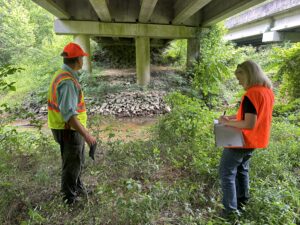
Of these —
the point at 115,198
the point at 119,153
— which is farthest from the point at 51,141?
the point at 115,198

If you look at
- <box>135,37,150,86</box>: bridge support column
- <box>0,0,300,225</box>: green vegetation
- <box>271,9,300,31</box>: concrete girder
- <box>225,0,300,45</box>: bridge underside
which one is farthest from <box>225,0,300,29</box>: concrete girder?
<box>0,0,300,225</box>: green vegetation

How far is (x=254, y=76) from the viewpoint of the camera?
2201mm

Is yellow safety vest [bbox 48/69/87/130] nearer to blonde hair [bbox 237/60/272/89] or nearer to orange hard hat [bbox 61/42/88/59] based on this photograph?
orange hard hat [bbox 61/42/88/59]

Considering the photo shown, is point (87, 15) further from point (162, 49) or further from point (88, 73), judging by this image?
point (162, 49)

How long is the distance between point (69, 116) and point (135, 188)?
1164mm

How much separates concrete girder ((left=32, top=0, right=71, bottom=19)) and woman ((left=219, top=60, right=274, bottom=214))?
587 centimetres

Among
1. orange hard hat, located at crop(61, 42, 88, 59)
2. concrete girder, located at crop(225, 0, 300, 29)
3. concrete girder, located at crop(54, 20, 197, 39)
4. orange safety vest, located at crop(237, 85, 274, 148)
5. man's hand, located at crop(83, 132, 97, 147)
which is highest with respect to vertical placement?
concrete girder, located at crop(225, 0, 300, 29)

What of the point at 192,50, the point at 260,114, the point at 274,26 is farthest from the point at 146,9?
the point at 274,26

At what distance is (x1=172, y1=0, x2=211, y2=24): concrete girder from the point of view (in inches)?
245

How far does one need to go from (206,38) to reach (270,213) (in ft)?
30.3

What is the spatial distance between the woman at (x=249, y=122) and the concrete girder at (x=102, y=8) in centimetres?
504

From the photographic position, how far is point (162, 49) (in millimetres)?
15562

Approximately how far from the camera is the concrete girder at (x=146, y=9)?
623cm

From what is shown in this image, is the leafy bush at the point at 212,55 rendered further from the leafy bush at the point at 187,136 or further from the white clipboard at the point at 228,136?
the white clipboard at the point at 228,136
